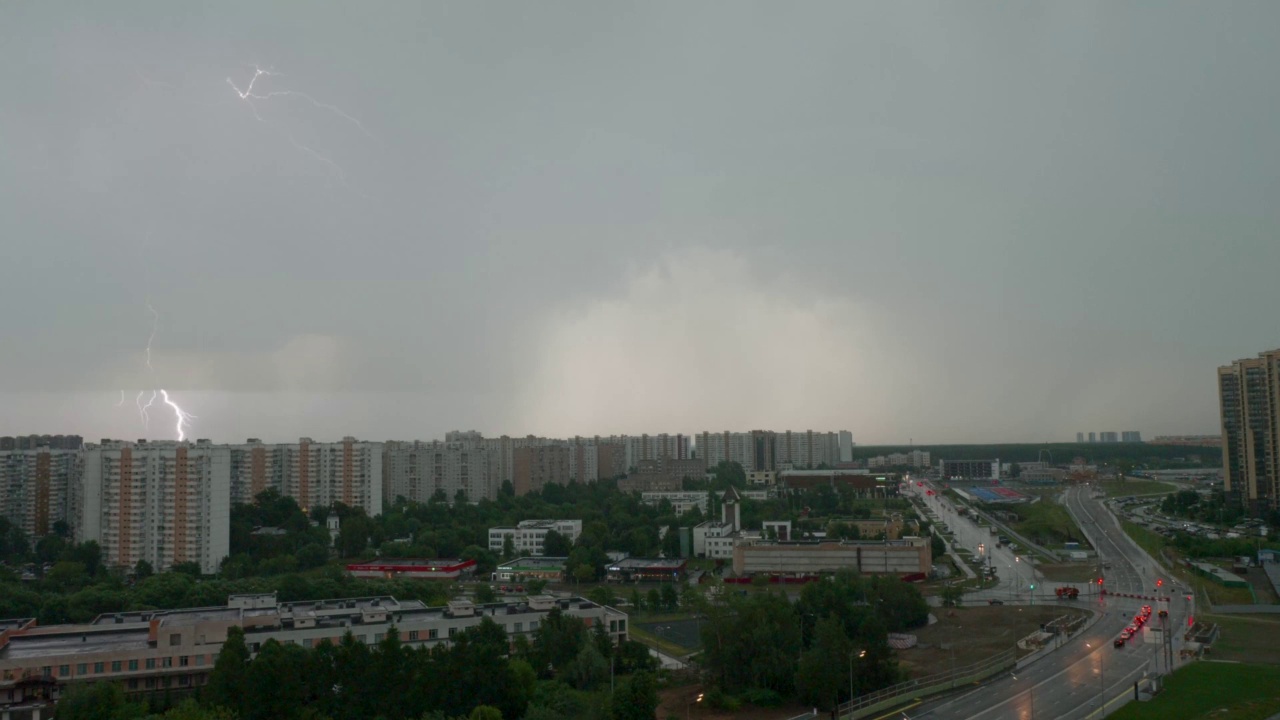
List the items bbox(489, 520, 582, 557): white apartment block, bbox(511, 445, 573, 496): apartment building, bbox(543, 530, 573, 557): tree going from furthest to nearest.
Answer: bbox(511, 445, 573, 496): apartment building, bbox(489, 520, 582, 557): white apartment block, bbox(543, 530, 573, 557): tree

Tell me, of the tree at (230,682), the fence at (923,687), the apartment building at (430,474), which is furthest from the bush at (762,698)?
the apartment building at (430,474)

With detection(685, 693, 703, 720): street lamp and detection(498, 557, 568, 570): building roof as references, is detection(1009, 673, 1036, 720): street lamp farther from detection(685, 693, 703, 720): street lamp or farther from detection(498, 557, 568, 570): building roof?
detection(498, 557, 568, 570): building roof

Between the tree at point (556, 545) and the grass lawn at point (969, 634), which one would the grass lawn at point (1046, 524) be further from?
the tree at point (556, 545)

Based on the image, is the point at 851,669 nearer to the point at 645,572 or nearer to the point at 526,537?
the point at 645,572

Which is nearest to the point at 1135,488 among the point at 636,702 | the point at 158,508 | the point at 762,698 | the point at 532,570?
the point at 532,570

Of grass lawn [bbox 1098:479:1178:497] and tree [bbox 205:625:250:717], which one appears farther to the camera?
grass lawn [bbox 1098:479:1178:497]

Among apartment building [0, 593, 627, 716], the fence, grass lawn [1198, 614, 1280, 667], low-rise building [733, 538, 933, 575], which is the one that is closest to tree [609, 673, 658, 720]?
the fence
